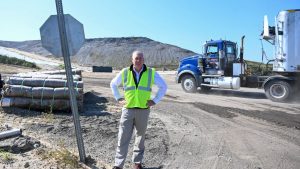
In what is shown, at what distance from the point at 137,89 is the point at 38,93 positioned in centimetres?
585

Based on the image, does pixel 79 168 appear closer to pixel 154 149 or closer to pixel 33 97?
pixel 154 149

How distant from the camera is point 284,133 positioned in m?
9.60

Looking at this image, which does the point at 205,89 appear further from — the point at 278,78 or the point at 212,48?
the point at 278,78

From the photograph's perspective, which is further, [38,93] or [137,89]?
[38,93]

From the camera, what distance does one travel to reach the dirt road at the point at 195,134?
23.0 ft

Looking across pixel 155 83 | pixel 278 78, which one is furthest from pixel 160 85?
pixel 278 78

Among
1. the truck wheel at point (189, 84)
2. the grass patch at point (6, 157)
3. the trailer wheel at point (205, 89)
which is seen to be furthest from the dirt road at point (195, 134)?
the trailer wheel at point (205, 89)

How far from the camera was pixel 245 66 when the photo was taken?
1825 cm

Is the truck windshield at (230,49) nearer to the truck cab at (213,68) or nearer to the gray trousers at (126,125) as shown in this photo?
the truck cab at (213,68)

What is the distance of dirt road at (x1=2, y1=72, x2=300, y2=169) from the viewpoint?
700cm

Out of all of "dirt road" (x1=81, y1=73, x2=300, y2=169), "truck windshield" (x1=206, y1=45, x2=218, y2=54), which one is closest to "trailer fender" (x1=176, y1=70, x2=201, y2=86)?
"truck windshield" (x1=206, y1=45, x2=218, y2=54)

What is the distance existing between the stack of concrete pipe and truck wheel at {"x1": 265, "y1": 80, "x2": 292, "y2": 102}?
8598 millimetres

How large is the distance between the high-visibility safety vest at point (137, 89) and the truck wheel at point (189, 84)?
517 inches

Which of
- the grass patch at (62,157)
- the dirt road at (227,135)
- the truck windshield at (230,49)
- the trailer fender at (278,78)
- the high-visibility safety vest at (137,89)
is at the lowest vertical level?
the dirt road at (227,135)
